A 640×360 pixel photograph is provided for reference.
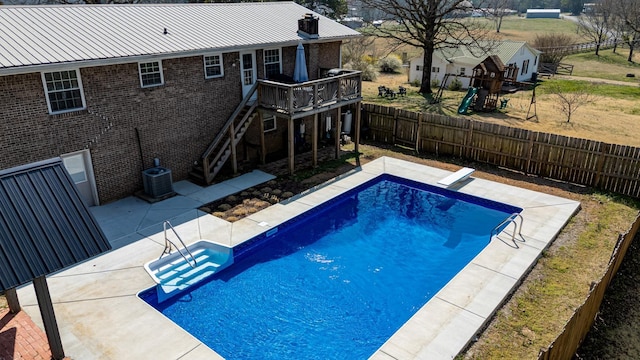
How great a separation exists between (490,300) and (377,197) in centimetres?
708

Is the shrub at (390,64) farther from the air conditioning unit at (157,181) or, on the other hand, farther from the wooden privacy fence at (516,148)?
the air conditioning unit at (157,181)

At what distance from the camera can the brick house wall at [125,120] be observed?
12453mm

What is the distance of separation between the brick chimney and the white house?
18820 mm

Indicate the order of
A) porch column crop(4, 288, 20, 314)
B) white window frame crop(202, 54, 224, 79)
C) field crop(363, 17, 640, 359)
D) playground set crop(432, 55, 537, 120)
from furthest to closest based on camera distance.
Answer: playground set crop(432, 55, 537, 120) → white window frame crop(202, 54, 224, 79) → porch column crop(4, 288, 20, 314) → field crop(363, 17, 640, 359)

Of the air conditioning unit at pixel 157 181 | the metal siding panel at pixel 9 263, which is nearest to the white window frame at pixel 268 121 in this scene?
the air conditioning unit at pixel 157 181

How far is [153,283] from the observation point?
1080 cm

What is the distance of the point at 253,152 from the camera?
19438 mm

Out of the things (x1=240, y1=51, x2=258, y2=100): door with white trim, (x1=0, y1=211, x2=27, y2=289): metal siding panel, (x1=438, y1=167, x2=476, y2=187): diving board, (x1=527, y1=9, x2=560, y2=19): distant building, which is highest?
(x1=527, y1=9, x2=560, y2=19): distant building

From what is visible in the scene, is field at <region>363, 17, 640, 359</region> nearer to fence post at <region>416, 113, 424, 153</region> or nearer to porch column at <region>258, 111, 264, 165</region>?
fence post at <region>416, 113, 424, 153</region>

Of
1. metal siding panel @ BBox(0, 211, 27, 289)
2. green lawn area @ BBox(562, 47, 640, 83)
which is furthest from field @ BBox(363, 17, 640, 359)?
green lawn area @ BBox(562, 47, 640, 83)

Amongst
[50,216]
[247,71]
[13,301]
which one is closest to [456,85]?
[247,71]

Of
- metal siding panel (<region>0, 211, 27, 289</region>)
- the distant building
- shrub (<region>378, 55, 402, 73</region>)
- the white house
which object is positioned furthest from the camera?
the distant building

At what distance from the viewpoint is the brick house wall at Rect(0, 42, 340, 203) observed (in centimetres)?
1245

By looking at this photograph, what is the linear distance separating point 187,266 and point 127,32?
27.8 feet
